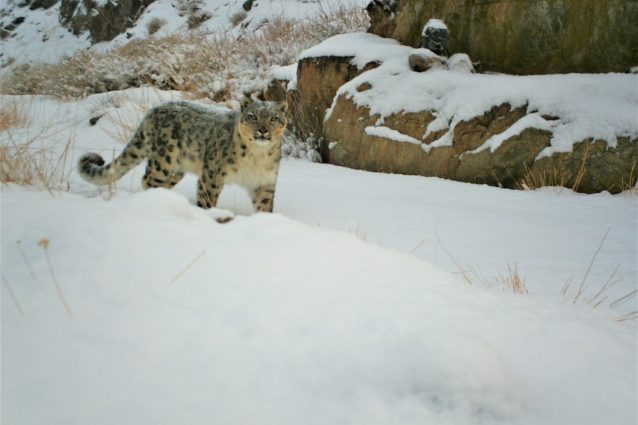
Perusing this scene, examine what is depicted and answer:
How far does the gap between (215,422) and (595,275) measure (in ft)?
9.20

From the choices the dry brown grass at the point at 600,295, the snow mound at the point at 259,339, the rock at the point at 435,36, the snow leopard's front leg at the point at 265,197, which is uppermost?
the rock at the point at 435,36

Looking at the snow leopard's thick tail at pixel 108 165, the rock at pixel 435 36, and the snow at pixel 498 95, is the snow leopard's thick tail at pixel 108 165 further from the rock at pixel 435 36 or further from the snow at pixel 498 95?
the rock at pixel 435 36

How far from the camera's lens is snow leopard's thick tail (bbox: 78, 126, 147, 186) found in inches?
169

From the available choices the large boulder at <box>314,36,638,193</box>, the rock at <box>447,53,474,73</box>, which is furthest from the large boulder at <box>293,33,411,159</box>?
the rock at <box>447,53,474,73</box>

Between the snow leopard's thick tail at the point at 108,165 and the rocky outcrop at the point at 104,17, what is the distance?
69.8 feet

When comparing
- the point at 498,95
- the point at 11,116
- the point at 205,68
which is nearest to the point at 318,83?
the point at 498,95

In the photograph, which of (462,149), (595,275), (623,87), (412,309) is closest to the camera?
(412,309)

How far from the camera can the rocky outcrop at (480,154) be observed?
518cm

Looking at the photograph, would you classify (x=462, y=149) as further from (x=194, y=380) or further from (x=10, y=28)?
(x=10, y=28)

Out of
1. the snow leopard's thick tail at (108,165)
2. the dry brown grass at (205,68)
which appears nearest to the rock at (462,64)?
the dry brown grass at (205,68)

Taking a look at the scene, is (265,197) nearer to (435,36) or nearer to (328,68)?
(328,68)

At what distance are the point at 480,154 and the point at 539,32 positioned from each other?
1732 millimetres

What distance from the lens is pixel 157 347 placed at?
1.38 metres

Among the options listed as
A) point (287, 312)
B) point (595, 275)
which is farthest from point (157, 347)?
point (595, 275)
